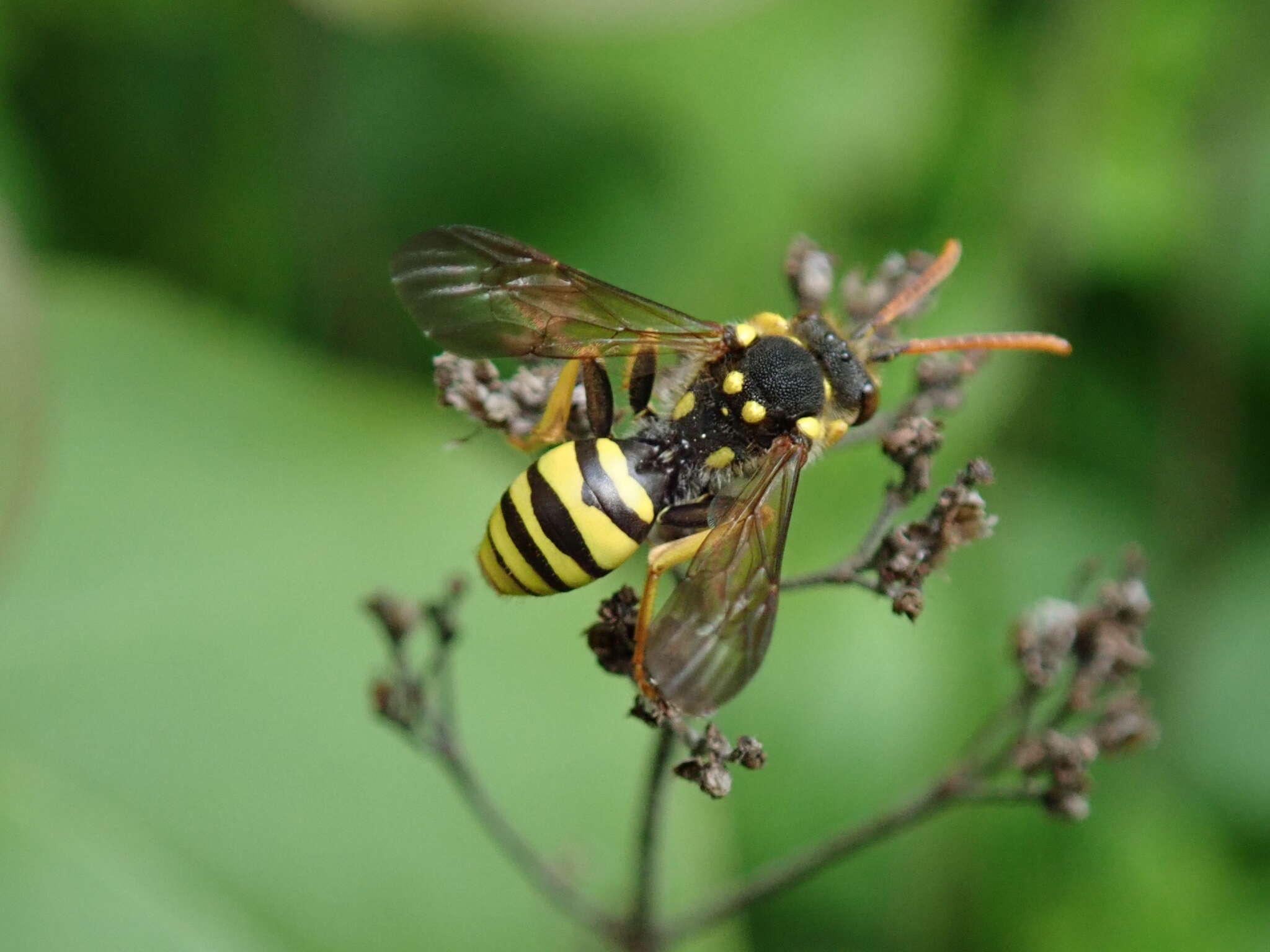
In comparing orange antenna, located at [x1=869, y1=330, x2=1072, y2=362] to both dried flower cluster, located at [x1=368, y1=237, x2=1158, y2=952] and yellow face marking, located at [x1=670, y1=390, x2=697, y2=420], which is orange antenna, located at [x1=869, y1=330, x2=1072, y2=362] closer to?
dried flower cluster, located at [x1=368, y1=237, x2=1158, y2=952]

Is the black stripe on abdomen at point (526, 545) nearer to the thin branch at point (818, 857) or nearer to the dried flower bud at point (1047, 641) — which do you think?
the thin branch at point (818, 857)

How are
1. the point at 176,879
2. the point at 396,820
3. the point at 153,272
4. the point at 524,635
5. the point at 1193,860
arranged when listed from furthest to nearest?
the point at 153,272
the point at 1193,860
the point at 524,635
the point at 396,820
the point at 176,879

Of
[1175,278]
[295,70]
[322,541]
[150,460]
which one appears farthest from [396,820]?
[1175,278]

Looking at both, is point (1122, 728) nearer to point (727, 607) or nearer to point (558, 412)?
point (727, 607)

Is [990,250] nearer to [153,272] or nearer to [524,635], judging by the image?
[524,635]

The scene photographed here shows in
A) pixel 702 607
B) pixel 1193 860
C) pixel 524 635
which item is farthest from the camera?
pixel 1193 860

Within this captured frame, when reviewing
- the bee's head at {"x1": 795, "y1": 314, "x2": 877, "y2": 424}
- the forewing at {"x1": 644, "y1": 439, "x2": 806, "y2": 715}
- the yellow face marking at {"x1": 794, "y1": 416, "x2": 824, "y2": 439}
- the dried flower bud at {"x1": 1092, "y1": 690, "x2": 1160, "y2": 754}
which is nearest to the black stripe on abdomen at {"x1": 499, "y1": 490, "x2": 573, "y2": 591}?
the forewing at {"x1": 644, "y1": 439, "x2": 806, "y2": 715}

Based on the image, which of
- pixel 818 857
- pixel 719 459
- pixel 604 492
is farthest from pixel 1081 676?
pixel 604 492
